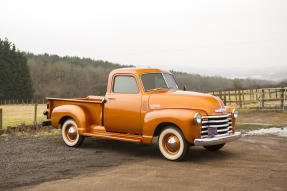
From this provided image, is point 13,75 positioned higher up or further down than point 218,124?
higher up

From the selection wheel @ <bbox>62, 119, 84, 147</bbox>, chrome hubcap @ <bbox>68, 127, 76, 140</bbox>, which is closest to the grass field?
wheel @ <bbox>62, 119, 84, 147</bbox>

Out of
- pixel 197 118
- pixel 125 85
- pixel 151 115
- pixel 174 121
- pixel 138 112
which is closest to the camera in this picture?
pixel 197 118

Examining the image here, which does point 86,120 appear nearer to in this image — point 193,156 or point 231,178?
point 193,156

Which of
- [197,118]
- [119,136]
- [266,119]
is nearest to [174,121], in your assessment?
[197,118]

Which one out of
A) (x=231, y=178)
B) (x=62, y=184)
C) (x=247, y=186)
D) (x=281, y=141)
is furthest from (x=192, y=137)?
(x=281, y=141)

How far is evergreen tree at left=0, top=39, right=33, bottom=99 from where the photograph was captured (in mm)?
59438

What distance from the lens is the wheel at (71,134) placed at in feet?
30.1

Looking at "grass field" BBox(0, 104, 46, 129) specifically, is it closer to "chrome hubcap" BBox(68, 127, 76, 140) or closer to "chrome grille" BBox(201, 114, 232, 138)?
"chrome hubcap" BBox(68, 127, 76, 140)

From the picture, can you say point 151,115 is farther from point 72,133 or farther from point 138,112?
point 72,133

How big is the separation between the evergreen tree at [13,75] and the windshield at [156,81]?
55138 mm

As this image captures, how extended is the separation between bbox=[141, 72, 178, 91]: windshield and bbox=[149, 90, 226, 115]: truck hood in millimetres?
506

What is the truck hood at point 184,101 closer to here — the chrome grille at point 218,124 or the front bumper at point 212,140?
the chrome grille at point 218,124

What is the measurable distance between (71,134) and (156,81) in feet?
9.70

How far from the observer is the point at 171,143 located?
723 cm
